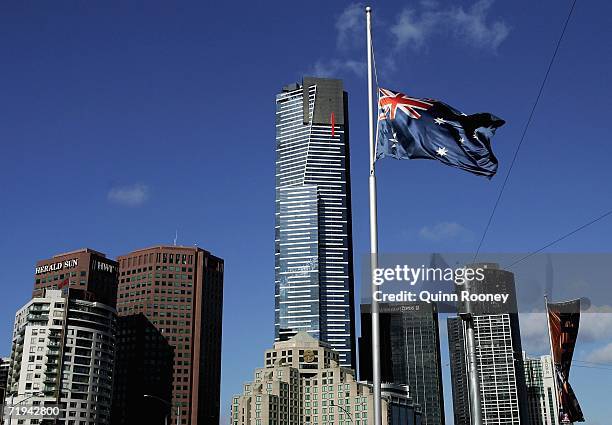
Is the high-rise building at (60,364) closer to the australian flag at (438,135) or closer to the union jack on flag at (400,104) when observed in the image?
the union jack on flag at (400,104)

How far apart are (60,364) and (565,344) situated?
168 meters

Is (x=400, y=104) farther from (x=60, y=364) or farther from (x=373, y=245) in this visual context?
(x=60, y=364)

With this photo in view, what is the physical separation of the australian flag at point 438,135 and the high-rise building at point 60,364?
17789 centimetres

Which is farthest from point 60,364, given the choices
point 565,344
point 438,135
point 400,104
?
point 438,135

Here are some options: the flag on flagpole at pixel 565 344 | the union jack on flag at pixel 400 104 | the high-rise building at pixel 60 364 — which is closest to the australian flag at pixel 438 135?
the union jack on flag at pixel 400 104

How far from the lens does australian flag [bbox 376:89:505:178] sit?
28266mm

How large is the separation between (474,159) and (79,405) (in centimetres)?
18226

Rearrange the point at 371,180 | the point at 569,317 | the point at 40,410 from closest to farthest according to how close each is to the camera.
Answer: the point at 371,180, the point at 569,317, the point at 40,410

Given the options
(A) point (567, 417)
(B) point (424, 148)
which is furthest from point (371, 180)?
(A) point (567, 417)

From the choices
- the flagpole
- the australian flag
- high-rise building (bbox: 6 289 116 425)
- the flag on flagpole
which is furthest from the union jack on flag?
high-rise building (bbox: 6 289 116 425)

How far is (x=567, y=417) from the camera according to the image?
46969 mm

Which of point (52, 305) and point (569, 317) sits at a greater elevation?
point (52, 305)

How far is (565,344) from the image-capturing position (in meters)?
44.9

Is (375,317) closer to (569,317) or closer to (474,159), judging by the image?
(474,159)
